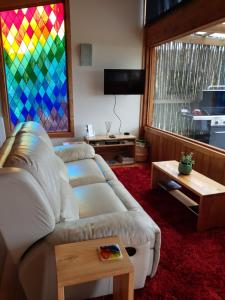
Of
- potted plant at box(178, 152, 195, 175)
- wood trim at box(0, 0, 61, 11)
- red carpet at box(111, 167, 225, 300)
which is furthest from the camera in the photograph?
wood trim at box(0, 0, 61, 11)

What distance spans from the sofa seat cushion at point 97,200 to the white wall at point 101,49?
7.29 ft

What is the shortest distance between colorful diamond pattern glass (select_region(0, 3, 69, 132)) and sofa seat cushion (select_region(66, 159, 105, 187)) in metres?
1.66

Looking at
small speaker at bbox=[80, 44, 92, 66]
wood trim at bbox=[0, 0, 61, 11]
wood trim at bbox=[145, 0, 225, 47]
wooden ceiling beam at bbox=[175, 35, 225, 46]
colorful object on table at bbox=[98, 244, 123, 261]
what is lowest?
colorful object on table at bbox=[98, 244, 123, 261]

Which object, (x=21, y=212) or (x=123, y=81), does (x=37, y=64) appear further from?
(x=21, y=212)

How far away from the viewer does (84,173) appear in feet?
8.13

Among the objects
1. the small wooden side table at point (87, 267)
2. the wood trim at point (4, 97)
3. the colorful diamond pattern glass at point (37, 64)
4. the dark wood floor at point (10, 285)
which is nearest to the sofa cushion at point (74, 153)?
the colorful diamond pattern glass at point (37, 64)

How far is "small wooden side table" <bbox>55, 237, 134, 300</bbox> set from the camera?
42.9 inches

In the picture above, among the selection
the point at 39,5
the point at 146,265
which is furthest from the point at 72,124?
the point at 146,265

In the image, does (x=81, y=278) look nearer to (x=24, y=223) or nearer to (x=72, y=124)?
(x=24, y=223)

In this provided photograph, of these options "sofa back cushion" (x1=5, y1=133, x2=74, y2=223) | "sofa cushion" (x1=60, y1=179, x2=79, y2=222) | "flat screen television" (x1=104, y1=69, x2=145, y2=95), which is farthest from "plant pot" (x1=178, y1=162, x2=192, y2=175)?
"flat screen television" (x1=104, y1=69, x2=145, y2=95)

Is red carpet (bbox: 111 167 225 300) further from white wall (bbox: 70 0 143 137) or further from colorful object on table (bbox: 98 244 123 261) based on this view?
white wall (bbox: 70 0 143 137)

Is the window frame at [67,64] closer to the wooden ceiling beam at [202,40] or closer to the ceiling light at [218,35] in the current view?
the wooden ceiling beam at [202,40]

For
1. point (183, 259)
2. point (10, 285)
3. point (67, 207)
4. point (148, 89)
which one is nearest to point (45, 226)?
point (67, 207)

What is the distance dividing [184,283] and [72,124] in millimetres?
3127
